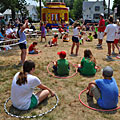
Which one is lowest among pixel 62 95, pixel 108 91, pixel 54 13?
pixel 62 95

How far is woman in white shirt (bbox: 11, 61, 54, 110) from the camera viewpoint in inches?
136

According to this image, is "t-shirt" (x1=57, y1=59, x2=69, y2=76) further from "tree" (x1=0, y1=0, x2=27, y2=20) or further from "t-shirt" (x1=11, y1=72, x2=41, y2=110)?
"tree" (x1=0, y1=0, x2=27, y2=20)

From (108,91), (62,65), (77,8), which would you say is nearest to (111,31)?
(62,65)

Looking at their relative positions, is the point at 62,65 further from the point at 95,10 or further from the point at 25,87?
the point at 95,10

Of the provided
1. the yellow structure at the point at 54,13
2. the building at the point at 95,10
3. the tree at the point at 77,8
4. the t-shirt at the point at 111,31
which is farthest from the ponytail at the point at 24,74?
the tree at the point at 77,8

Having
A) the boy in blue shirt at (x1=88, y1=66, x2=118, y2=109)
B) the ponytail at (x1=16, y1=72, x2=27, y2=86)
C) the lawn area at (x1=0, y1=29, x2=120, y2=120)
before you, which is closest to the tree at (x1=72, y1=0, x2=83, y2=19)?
the lawn area at (x1=0, y1=29, x2=120, y2=120)

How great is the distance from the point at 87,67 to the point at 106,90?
2.30m

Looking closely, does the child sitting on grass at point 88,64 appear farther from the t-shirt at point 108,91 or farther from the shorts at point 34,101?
the shorts at point 34,101

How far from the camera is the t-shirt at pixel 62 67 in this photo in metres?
5.80

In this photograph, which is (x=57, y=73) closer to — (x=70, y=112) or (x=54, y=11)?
(x=70, y=112)

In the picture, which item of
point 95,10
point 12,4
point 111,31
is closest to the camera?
point 111,31

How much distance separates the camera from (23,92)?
3531mm

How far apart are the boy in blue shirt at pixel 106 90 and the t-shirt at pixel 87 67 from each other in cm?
201

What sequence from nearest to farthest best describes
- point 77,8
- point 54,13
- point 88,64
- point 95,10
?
point 88,64 < point 54,13 < point 95,10 < point 77,8
